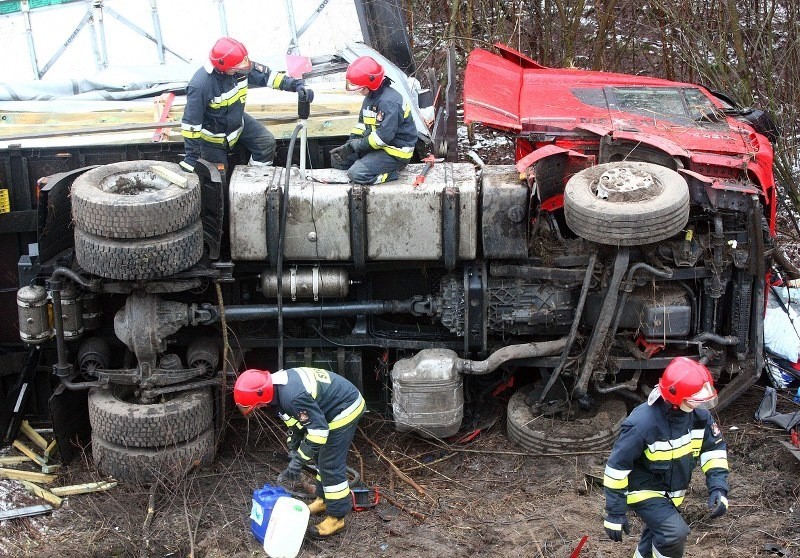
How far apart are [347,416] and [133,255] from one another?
1.62 meters

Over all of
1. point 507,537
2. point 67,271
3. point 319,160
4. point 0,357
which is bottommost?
point 507,537

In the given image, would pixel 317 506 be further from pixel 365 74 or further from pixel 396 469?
pixel 365 74

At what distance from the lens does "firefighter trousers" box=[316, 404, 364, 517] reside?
581cm

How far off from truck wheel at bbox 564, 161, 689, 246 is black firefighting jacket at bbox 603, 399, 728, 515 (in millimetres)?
1349

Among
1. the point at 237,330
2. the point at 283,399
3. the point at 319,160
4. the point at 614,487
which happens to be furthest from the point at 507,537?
the point at 319,160

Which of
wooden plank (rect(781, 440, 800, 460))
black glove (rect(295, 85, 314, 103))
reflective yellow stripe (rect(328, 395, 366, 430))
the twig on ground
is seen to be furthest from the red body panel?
the twig on ground

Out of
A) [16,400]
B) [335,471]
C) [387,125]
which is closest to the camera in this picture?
[335,471]

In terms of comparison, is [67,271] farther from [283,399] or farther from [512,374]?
[512,374]

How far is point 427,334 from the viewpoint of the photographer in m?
6.91

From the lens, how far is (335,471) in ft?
19.1

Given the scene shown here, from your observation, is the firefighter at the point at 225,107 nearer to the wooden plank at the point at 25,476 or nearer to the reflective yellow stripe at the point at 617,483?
the wooden plank at the point at 25,476

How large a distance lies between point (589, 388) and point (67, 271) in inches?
140

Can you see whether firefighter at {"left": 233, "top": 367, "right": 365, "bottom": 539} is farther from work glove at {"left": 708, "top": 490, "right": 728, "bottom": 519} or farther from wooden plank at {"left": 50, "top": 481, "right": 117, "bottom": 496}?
work glove at {"left": 708, "top": 490, "right": 728, "bottom": 519}

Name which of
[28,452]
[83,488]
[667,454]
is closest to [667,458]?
[667,454]
